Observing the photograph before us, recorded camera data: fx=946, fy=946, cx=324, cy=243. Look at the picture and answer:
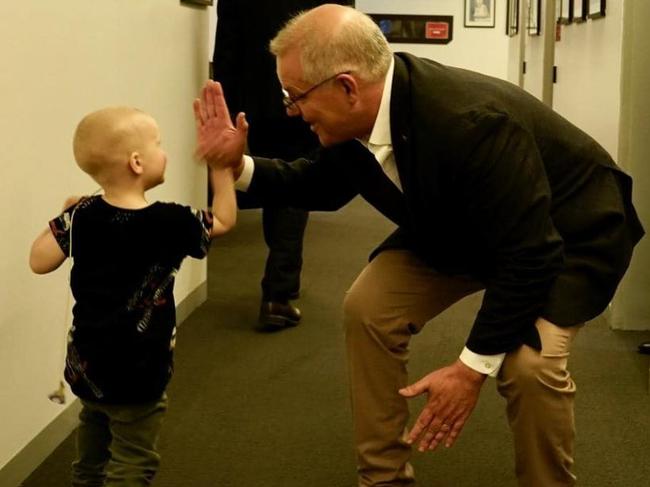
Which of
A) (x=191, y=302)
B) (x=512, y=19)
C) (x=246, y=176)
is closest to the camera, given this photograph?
(x=246, y=176)

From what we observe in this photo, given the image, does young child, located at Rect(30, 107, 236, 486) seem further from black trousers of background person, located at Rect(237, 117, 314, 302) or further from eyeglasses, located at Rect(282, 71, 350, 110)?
black trousers of background person, located at Rect(237, 117, 314, 302)

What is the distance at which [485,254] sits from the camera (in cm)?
165

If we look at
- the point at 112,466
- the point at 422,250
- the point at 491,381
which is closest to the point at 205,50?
the point at 491,381

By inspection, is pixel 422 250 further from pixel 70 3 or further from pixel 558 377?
pixel 70 3

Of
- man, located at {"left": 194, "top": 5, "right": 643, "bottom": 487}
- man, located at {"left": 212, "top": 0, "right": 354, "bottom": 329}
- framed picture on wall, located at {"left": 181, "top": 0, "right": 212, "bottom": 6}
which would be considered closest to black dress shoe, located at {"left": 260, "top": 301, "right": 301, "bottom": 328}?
man, located at {"left": 212, "top": 0, "right": 354, "bottom": 329}

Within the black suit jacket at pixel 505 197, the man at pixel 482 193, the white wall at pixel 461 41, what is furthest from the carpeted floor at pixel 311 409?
the white wall at pixel 461 41

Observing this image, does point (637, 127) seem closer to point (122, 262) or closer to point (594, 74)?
point (594, 74)

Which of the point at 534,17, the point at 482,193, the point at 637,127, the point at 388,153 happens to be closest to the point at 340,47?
the point at 388,153

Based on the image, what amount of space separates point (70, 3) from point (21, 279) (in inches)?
24.6

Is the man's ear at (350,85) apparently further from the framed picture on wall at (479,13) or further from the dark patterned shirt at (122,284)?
the framed picture on wall at (479,13)

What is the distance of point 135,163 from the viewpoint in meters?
1.53

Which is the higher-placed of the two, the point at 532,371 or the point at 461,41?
the point at 461,41

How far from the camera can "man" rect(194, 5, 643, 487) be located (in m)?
1.51

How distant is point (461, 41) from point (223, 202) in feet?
24.8
